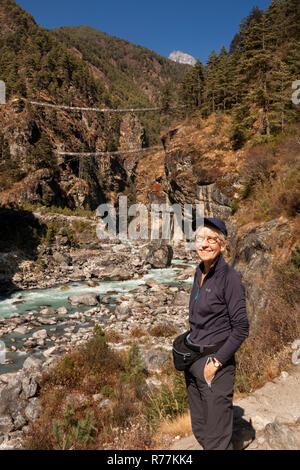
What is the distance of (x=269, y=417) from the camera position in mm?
3436

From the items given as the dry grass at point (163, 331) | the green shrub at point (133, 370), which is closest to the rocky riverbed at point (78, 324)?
the dry grass at point (163, 331)

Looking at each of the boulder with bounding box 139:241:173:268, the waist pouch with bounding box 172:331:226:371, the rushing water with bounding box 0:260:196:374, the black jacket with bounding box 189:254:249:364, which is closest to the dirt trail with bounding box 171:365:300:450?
the waist pouch with bounding box 172:331:226:371

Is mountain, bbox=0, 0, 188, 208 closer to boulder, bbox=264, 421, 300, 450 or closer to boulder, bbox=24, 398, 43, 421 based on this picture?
boulder, bbox=24, 398, 43, 421

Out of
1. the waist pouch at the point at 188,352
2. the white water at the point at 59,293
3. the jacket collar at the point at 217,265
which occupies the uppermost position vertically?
the jacket collar at the point at 217,265

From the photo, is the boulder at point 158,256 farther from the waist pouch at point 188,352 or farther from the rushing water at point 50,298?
the waist pouch at point 188,352

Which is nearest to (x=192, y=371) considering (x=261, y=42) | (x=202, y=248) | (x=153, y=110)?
(x=202, y=248)

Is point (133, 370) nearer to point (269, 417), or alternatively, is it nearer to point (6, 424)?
point (6, 424)

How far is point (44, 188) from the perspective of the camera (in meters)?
44.4

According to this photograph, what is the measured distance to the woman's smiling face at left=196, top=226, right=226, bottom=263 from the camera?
2.36 meters

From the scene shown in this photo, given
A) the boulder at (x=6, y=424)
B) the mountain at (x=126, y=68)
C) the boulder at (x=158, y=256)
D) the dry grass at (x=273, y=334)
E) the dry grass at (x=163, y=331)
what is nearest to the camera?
the dry grass at (x=273, y=334)

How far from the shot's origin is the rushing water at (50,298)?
10281mm

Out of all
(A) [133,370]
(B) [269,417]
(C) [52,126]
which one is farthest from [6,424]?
(C) [52,126]

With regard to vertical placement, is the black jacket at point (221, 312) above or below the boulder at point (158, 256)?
above

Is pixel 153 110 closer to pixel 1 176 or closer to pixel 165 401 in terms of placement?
pixel 1 176
